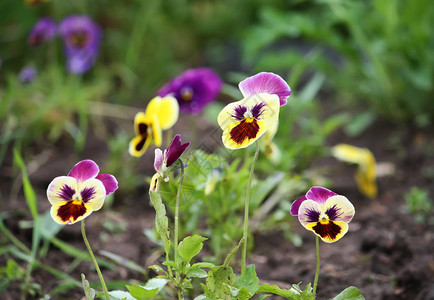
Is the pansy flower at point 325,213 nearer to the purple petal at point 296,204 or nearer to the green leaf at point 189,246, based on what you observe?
the purple petal at point 296,204

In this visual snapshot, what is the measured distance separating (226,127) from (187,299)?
0.59m

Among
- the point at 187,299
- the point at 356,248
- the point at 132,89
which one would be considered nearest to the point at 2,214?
the point at 187,299

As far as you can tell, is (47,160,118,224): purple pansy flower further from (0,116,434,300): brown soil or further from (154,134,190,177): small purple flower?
(0,116,434,300): brown soil

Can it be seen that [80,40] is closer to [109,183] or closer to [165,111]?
[165,111]

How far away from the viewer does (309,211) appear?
100 cm

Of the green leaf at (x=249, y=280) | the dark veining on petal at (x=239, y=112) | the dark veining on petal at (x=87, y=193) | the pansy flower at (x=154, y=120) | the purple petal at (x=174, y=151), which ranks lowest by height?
the green leaf at (x=249, y=280)

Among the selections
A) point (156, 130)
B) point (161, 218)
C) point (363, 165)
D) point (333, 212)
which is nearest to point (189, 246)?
point (161, 218)

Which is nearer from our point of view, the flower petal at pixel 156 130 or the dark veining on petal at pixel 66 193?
the dark veining on petal at pixel 66 193

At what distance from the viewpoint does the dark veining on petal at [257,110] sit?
100cm

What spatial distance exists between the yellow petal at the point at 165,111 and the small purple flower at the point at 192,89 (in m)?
0.39

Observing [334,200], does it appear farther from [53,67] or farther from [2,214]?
[53,67]

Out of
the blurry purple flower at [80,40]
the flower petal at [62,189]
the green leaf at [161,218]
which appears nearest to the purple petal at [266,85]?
the green leaf at [161,218]

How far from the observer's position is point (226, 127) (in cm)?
104

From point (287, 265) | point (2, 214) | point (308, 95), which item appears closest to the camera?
point (287, 265)
